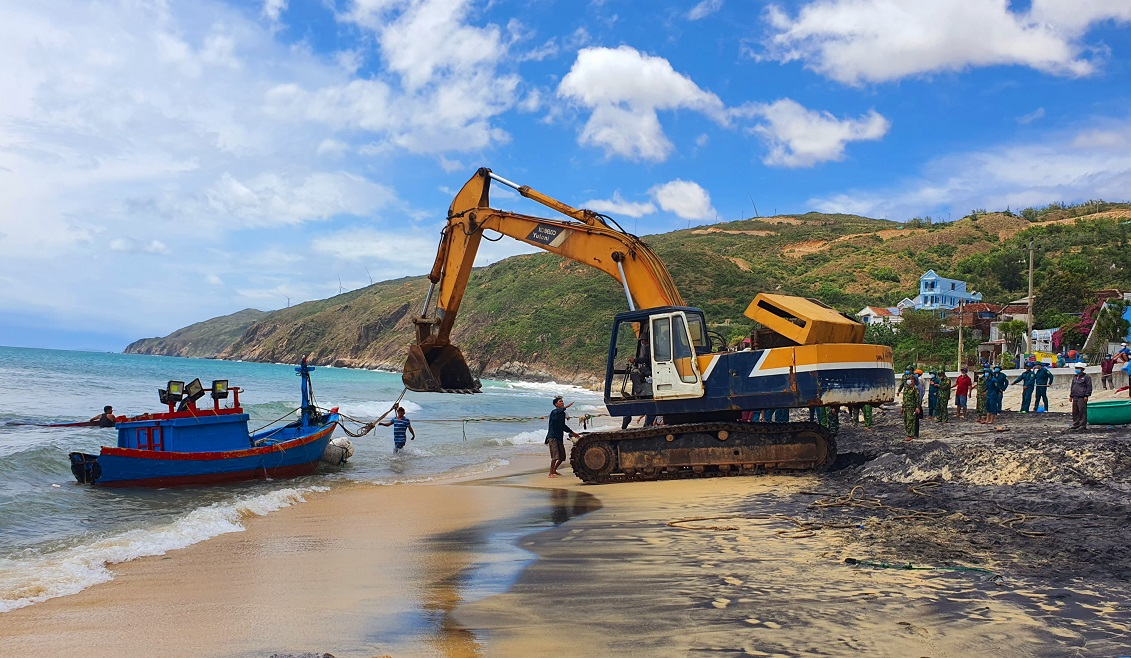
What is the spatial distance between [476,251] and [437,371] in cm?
277

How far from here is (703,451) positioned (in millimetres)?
13617

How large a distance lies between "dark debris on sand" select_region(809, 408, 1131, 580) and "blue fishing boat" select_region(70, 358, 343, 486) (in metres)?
11.2

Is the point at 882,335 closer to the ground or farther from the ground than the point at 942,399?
farther from the ground

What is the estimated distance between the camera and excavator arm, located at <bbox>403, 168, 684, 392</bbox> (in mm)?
15875

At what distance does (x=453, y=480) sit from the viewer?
16406 millimetres

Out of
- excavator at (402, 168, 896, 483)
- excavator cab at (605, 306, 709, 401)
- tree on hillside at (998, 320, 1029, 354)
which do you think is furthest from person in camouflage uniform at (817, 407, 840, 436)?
tree on hillside at (998, 320, 1029, 354)

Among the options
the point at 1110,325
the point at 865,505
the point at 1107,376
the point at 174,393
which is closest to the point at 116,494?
the point at 174,393

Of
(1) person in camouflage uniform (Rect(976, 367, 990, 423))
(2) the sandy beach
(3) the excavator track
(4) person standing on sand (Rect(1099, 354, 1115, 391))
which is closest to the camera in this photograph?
(2) the sandy beach

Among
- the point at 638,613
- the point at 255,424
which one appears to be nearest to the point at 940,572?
the point at 638,613

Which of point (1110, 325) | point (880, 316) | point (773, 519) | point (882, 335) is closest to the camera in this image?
point (773, 519)

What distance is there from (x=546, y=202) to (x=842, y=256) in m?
80.1

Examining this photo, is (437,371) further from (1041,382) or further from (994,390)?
(1041,382)

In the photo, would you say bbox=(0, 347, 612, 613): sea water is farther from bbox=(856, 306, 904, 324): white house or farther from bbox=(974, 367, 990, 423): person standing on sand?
bbox=(856, 306, 904, 324): white house

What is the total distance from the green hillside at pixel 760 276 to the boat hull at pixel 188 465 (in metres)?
44.7
